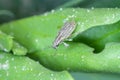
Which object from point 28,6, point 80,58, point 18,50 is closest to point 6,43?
point 18,50

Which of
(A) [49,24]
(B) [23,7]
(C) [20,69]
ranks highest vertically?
(B) [23,7]

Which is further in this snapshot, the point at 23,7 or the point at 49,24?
the point at 23,7

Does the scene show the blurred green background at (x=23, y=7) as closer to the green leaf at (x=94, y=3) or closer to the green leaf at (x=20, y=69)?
the green leaf at (x=94, y=3)

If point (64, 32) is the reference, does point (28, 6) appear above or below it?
above

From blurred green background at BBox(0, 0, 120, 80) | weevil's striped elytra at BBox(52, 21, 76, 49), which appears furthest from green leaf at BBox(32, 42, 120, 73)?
blurred green background at BBox(0, 0, 120, 80)

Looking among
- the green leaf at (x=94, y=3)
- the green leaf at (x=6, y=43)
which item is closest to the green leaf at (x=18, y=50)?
the green leaf at (x=6, y=43)

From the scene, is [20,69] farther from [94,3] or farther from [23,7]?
[23,7]
